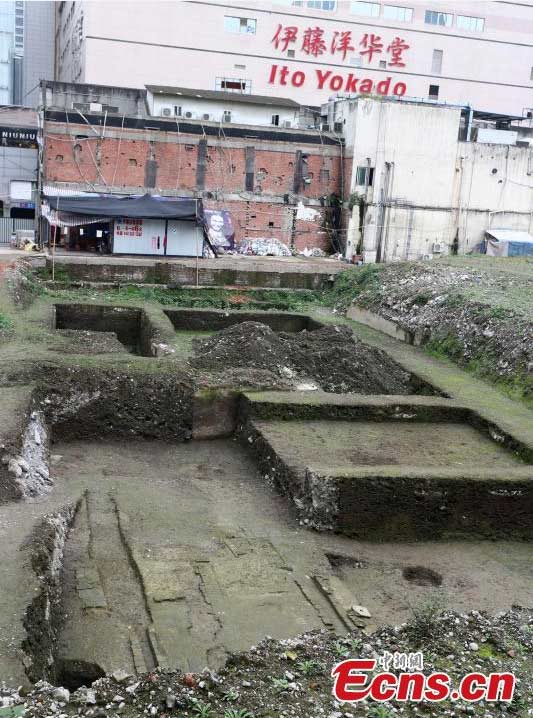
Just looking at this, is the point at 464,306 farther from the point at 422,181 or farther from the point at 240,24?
the point at 240,24

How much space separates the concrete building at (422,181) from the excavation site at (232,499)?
15860 millimetres

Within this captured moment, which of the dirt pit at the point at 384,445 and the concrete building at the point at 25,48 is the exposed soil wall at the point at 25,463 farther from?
the concrete building at the point at 25,48

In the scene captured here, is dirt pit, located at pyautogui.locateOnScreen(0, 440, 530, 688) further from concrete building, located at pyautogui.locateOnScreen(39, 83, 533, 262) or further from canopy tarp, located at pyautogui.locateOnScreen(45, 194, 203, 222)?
concrete building, located at pyautogui.locateOnScreen(39, 83, 533, 262)

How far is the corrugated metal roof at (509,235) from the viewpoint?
30.7 m

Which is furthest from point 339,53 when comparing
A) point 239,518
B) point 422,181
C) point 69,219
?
point 239,518

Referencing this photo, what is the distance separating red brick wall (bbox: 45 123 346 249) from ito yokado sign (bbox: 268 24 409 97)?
11.0 meters

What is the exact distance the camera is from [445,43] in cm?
4256

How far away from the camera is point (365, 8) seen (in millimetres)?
40688

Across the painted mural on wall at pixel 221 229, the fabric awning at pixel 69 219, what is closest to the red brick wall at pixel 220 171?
the painted mural on wall at pixel 221 229

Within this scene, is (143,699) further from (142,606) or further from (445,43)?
(445,43)

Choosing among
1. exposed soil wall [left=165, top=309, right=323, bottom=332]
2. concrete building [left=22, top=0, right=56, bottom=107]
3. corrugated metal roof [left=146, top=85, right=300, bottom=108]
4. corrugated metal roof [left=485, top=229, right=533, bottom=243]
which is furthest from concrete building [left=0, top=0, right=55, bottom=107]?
exposed soil wall [left=165, top=309, right=323, bottom=332]

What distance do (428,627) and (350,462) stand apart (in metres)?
4.48

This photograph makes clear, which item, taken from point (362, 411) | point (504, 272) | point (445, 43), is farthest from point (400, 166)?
point (362, 411)

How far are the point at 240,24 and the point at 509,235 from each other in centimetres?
1785
